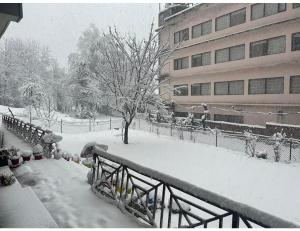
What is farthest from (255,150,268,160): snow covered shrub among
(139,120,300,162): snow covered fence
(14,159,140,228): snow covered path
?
(14,159,140,228): snow covered path

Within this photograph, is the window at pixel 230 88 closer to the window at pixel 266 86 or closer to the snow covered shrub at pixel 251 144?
the window at pixel 266 86

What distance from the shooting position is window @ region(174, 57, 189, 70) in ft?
101

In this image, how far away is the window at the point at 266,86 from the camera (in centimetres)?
2187

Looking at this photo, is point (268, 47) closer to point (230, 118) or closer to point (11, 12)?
point (230, 118)

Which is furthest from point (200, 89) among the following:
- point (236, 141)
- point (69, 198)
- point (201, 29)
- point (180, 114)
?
point (69, 198)

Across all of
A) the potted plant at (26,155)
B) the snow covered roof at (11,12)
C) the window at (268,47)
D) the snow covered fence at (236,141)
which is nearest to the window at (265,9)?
the window at (268,47)

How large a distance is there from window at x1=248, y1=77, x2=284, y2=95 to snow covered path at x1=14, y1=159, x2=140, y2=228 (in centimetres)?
1854

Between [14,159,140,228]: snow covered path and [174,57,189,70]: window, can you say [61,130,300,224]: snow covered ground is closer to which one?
[14,159,140,228]: snow covered path

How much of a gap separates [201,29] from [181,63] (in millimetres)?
4624

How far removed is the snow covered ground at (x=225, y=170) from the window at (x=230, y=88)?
9904 millimetres

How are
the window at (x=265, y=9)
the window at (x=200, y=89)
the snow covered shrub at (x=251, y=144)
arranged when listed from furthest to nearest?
the window at (x=200, y=89) < the window at (x=265, y=9) < the snow covered shrub at (x=251, y=144)

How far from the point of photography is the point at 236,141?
1816cm

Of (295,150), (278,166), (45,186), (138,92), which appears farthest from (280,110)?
(45,186)

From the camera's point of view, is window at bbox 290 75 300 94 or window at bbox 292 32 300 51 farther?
window at bbox 290 75 300 94
